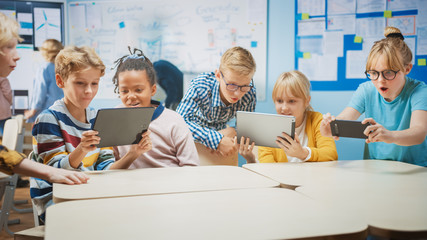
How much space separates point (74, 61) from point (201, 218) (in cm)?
101

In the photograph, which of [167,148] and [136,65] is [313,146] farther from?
[136,65]

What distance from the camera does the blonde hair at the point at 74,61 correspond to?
61.1 inches

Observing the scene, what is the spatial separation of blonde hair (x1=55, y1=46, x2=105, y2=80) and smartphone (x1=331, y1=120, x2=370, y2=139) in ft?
3.45

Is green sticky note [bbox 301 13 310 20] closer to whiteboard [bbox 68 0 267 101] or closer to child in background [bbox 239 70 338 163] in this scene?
whiteboard [bbox 68 0 267 101]

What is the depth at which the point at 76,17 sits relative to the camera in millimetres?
3939

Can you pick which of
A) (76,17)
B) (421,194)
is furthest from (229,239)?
(76,17)

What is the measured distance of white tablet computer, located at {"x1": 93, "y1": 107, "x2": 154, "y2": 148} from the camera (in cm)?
131

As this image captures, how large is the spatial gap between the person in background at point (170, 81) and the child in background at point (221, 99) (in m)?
1.48

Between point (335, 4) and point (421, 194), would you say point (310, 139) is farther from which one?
point (335, 4)

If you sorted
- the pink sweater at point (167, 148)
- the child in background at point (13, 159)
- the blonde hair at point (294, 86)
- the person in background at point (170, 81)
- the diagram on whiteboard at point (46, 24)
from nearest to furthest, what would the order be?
the child in background at point (13, 159)
the pink sweater at point (167, 148)
the blonde hair at point (294, 86)
the person in background at point (170, 81)
the diagram on whiteboard at point (46, 24)

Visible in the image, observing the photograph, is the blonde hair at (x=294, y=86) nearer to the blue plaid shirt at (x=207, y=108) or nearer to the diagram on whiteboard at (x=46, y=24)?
the blue plaid shirt at (x=207, y=108)

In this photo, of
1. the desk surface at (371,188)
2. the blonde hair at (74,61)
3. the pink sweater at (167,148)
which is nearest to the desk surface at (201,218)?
the desk surface at (371,188)

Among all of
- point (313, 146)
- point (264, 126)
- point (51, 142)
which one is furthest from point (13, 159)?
point (313, 146)

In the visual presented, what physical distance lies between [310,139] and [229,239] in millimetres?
1270
